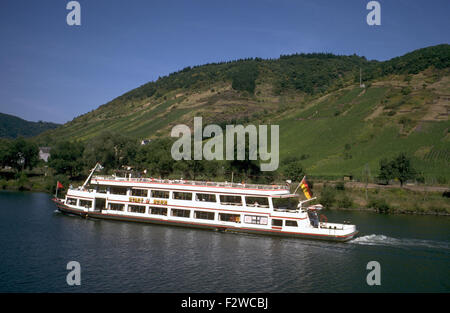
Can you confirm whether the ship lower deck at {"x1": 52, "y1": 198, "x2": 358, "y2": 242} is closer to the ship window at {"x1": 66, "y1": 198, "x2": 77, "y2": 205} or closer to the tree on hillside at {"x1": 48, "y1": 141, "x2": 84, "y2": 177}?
the ship window at {"x1": 66, "y1": 198, "x2": 77, "y2": 205}

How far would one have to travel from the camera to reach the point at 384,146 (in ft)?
328

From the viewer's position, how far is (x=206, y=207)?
148 ft

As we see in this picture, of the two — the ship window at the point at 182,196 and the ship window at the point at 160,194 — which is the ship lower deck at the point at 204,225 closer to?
the ship window at the point at 160,194

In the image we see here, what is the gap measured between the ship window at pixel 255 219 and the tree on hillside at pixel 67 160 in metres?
61.6

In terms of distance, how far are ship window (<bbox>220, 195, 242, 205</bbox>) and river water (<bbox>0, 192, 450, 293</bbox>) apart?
12.8 ft

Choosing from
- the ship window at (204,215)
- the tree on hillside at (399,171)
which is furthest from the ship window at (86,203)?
the tree on hillside at (399,171)

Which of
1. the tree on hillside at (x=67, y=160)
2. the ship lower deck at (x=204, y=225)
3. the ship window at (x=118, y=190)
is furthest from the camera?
the tree on hillside at (x=67, y=160)

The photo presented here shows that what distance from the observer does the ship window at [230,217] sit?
44031 millimetres

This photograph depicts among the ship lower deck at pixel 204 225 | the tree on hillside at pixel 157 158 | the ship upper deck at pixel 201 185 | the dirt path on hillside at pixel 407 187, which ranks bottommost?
the ship lower deck at pixel 204 225

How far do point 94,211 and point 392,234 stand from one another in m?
37.4

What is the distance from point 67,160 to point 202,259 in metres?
74.1
